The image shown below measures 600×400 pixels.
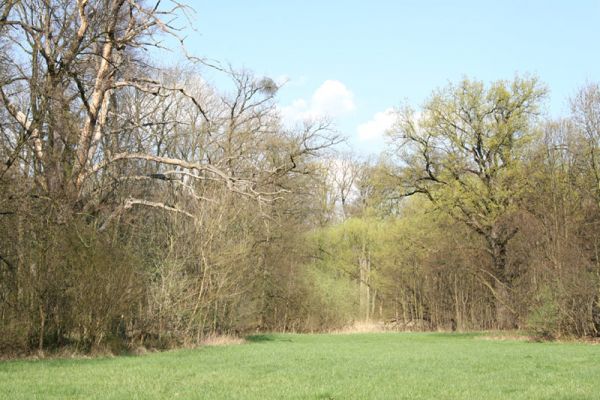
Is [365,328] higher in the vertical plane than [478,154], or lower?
lower

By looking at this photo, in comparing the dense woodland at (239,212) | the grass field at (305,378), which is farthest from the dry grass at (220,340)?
the grass field at (305,378)

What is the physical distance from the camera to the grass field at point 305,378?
29.1 ft

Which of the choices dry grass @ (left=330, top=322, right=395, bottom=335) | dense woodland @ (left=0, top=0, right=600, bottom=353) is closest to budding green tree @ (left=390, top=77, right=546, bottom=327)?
dense woodland @ (left=0, top=0, right=600, bottom=353)

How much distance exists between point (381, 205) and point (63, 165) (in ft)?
73.4

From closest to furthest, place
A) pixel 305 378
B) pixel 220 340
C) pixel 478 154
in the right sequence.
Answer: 1. pixel 305 378
2. pixel 220 340
3. pixel 478 154

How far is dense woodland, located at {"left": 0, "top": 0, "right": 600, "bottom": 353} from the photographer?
15.8 metres

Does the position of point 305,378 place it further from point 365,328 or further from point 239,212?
point 365,328

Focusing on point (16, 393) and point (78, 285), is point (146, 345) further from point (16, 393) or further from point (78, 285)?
point (16, 393)

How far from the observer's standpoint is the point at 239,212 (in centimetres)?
2484

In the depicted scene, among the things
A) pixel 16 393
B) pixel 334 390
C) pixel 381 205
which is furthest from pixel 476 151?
pixel 16 393

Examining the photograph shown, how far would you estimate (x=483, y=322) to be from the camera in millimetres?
35906

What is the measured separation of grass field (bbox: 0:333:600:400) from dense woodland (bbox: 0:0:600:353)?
3.10 meters

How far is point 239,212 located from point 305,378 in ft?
46.8

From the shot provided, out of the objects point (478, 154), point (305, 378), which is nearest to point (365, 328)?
point (478, 154)
